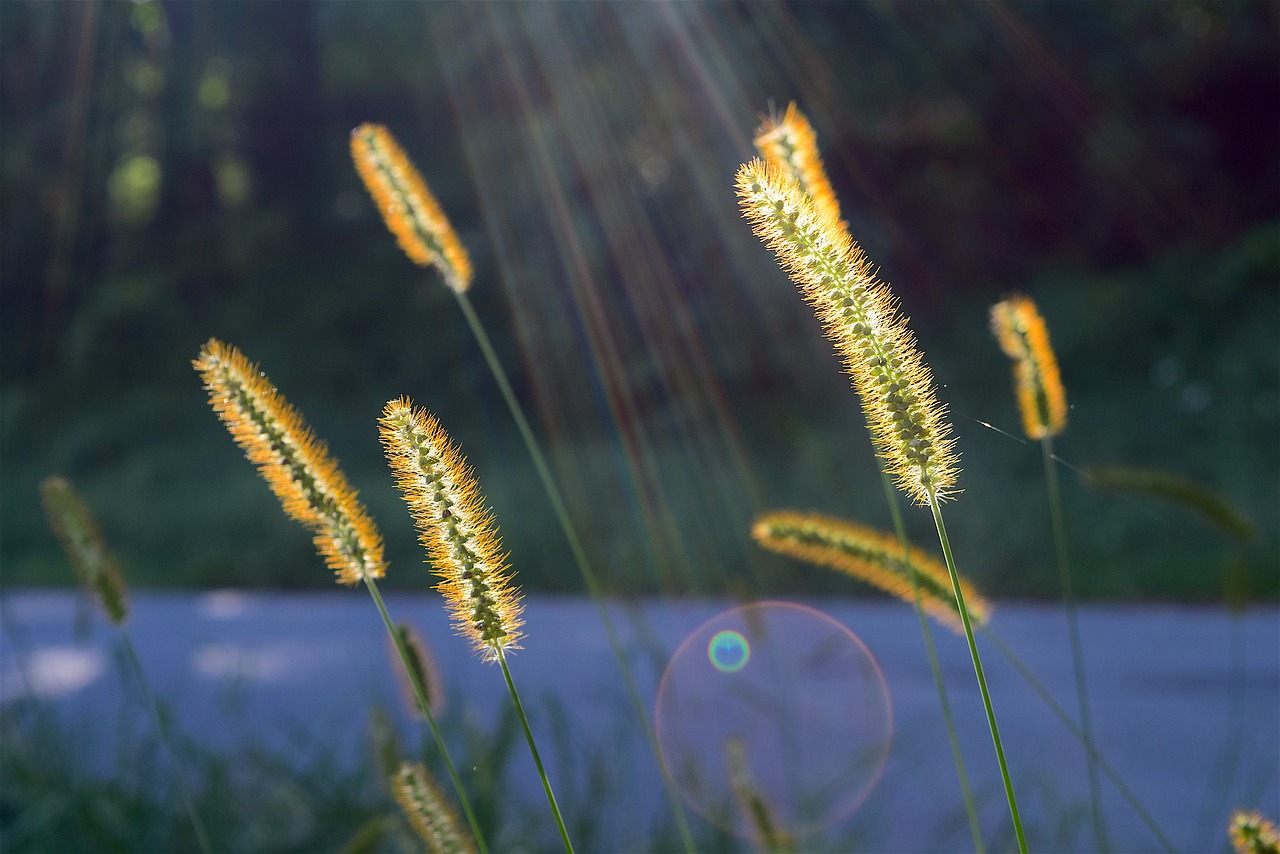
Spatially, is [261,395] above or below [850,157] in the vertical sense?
below

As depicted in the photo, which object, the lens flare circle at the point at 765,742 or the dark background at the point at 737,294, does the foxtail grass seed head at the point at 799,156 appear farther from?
the dark background at the point at 737,294

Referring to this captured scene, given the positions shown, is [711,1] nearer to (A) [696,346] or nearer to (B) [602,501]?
(A) [696,346]

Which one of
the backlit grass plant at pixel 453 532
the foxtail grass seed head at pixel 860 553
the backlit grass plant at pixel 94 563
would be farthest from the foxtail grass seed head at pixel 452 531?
the backlit grass plant at pixel 94 563

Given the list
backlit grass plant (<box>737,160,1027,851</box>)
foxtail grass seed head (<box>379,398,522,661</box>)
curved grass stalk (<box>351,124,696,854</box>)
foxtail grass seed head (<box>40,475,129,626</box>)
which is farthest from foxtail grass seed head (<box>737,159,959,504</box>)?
foxtail grass seed head (<box>40,475,129,626</box>)

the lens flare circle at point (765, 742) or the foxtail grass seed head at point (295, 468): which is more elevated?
the foxtail grass seed head at point (295, 468)

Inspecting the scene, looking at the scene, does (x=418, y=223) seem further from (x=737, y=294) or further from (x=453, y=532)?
(x=737, y=294)

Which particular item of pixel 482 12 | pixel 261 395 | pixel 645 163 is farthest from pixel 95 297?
pixel 261 395

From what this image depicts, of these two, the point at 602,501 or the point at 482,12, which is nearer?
the point at 602,501

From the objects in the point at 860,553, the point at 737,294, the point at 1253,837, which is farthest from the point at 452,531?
the point at 737,294
